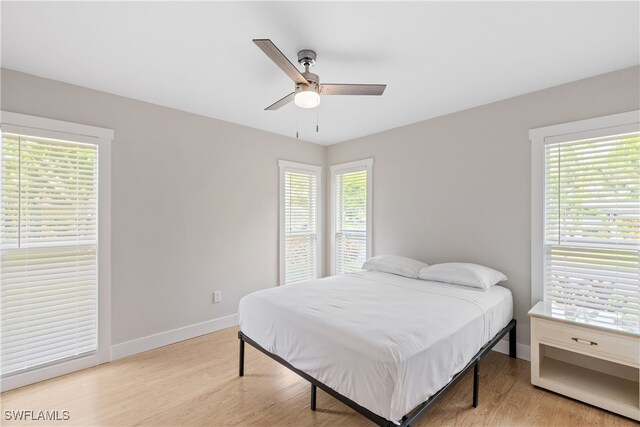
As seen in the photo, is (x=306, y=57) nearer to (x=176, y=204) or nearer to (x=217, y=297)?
(x=176, y=204)

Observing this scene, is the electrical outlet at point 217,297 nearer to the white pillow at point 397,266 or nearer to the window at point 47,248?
the window at point 47,248

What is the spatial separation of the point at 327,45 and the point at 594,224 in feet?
8.62

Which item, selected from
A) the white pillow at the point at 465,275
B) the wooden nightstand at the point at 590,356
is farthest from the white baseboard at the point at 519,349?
the white pillow at the point at 465,275

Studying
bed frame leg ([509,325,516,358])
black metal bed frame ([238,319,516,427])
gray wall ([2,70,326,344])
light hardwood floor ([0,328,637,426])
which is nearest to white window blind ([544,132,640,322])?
bed frame leg ([509,325,516,358])

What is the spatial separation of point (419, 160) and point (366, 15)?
2.25m

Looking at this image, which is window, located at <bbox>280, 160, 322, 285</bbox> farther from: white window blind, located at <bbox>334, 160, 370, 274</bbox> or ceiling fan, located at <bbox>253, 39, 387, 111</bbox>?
ceiling fan, located at <bbox>253, 39, 387, 111</bbox>

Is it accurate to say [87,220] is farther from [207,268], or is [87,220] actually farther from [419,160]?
[419,160]

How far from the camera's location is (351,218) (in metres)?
4.57

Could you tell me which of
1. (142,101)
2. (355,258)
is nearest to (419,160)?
(355,258)

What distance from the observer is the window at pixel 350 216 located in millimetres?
4328

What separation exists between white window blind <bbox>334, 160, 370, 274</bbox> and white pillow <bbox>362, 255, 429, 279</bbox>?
0.66 meters

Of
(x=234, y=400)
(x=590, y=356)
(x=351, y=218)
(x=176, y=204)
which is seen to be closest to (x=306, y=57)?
(x=176, y=204)

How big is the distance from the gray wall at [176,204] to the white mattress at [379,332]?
120 centimetres

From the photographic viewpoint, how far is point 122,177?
9.54 feet
